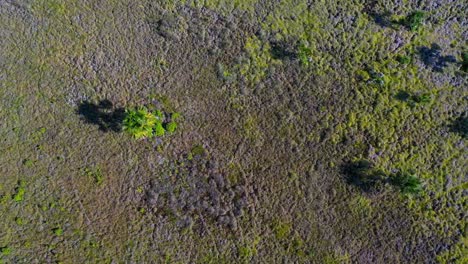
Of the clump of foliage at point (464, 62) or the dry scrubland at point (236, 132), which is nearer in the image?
the dry scrubland at point (236, 132)

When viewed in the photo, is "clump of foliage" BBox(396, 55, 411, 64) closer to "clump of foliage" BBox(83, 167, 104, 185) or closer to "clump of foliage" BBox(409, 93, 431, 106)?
"clump of foliage" BBox(409, 93, 431, 106)

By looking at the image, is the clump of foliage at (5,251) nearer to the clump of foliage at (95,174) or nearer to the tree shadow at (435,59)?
the clump of foliage at (95,174)

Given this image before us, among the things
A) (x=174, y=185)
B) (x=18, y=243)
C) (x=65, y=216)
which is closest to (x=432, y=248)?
(x=174, y=185)

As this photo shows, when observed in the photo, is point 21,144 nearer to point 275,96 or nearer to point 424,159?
point 275,96

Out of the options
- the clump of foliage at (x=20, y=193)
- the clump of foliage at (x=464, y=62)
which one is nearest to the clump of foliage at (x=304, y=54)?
the clump of foliage at (x=464, y=62)

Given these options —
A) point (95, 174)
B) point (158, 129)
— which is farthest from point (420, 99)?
point (95, 174)

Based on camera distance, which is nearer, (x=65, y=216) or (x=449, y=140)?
(x=65, y=216)

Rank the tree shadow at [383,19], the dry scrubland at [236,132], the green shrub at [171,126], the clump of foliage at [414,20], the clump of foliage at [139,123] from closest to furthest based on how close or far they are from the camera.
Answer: the clump of foliage at [139,123] → the dry scrubland at [236,132] → the green shrub at [171,126] → the clump of foliage at [414,20] → the tree shadow at [383,19]

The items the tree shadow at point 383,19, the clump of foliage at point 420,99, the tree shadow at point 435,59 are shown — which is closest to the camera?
the clump of foliage at point 420,99
